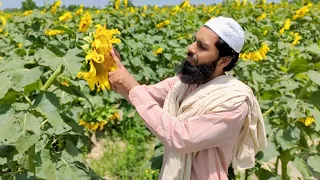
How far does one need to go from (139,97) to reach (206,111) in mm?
259

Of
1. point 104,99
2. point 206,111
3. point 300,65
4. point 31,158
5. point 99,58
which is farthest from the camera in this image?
point 104,99

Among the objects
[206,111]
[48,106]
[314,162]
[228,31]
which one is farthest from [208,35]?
[314,162]

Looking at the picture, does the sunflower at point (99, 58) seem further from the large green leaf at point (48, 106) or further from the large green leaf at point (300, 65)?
the large green leaf at point (300, 65)

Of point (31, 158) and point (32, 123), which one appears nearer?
point (32, 123)

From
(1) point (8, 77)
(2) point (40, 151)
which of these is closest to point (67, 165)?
(2) point (40, 151)

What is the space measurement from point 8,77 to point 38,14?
7.00ft

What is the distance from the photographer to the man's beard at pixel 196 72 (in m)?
1.75

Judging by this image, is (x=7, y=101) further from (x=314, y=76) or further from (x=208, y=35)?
(x=314, y=76)

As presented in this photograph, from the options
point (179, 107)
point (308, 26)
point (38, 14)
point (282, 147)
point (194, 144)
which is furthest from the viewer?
point (308, 26)

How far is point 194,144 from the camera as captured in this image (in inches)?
65.4

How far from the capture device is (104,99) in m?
4.30

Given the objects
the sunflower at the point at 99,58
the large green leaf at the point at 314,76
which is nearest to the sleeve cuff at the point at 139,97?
the sunflower at the point at 99,58

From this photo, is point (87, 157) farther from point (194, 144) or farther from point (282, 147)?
point (194, 144)

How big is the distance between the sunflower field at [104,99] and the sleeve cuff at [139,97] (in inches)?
4.9
